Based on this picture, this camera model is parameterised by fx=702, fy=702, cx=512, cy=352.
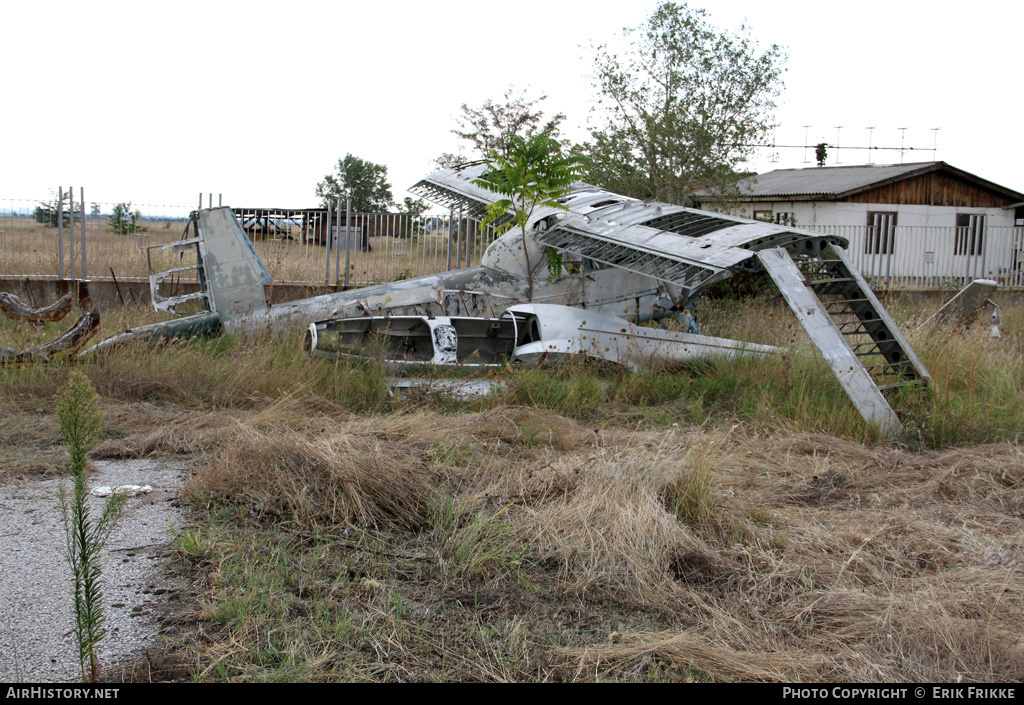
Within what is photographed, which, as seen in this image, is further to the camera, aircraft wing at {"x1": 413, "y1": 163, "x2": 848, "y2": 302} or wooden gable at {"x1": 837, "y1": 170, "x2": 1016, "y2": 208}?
A: wooden gable at {"x1": 837, "y1": 170, "x2": 1016, "y2": 208}

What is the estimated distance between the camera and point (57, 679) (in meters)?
2.82

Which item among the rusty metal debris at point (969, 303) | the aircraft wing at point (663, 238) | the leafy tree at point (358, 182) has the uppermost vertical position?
the leafy tree at point (358, 182)

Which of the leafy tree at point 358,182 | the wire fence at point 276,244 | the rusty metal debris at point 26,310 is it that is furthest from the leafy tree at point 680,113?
the leafy tree at point 358,182

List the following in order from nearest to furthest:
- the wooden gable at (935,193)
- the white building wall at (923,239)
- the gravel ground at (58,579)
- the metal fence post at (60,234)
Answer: the gravel ground at (58,579), the metal fence post at (60,234), the white building wall at (923,239), the wooden gable at (935,193)

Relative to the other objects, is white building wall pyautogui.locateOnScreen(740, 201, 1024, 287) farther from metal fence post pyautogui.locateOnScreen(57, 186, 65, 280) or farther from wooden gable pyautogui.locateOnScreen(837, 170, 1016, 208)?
metal fence post pyautogui.locateOnScreen(57, 186, 65, 280)

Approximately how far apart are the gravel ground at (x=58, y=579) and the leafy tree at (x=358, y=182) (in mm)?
43549

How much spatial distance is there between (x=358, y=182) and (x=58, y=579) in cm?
4602

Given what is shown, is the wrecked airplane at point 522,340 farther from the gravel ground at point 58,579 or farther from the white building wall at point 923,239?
the white building wall at point 923,239

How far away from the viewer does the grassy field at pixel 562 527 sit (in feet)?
10.2

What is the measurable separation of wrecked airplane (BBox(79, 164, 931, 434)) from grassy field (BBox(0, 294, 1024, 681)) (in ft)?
3.63

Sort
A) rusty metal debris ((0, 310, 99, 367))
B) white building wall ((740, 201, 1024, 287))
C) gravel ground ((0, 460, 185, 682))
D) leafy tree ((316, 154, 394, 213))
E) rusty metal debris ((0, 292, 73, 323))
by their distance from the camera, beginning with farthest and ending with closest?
leafy tree ((316, 154, 394, 213)) → white building wall ((740, 201, 1024, 287)) → rusty metal debris ((0, 292, 73, 323)) → rusty metal debris ((0, 310, 99, 367)) → gravel ground ((0, 460, 185, 682))

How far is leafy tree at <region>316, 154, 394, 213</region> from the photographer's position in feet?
155

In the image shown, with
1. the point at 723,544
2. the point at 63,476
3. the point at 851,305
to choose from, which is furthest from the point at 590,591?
the point at 851,305

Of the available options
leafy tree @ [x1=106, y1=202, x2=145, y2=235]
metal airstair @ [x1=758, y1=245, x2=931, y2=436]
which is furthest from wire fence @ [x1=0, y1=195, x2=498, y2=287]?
metal airstair @ [x1=758, y1=245, x2=931, y2=436]
